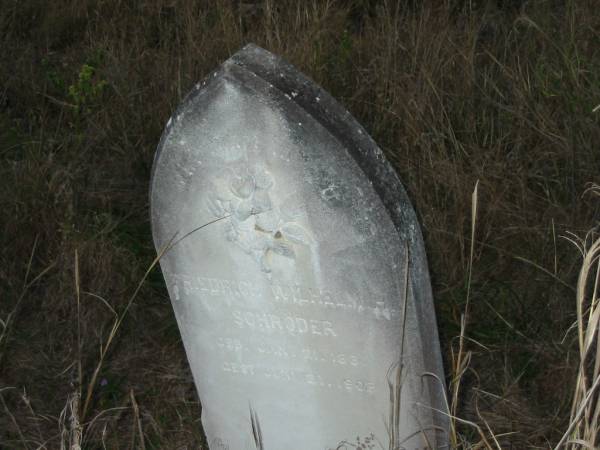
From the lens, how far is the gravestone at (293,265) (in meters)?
1.53

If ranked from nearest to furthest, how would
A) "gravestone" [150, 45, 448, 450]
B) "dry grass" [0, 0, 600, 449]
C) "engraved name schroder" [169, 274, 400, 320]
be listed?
"gravestone" [150, 45, 448, 450]
"engraved name schroder" [169, 274, 400, 320]
"dry grass" [0, 0, 600, 449]

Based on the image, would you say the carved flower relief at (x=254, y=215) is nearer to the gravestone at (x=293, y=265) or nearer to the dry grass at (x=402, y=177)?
the gravestone at (x=293, y=265)

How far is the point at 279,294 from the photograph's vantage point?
1.76 meters

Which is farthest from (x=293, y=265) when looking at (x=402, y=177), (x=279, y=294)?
(x=402, y=177)

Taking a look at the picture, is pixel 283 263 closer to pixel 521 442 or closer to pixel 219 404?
pixel 219 404

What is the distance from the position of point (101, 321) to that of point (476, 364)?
3.67ft

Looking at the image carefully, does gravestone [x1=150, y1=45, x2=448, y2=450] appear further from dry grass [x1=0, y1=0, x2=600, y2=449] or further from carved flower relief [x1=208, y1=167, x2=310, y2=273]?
dry grass [x1=0, y1=0, x2=600, y2=449]

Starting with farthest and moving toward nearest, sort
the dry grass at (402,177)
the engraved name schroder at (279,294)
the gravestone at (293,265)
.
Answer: the dry grass at (402,177) → the engraved name schroder at (279,294) → the gravestone at (293,265)

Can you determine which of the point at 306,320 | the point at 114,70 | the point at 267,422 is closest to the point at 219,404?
the point at 267,422

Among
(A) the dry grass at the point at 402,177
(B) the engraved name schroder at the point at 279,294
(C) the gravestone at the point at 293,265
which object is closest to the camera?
(C) the gravestone at the point at 293,265

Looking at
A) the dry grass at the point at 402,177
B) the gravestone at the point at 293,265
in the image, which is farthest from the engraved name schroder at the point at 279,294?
the dry grass at the point at 402,177

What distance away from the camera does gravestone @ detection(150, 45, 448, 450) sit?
1525 mm

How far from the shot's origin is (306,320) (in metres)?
1.77

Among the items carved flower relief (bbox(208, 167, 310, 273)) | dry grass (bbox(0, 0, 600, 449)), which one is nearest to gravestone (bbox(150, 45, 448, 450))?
carved flower relief (bbox(208, 167, 310, 273))
